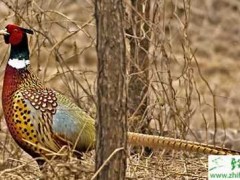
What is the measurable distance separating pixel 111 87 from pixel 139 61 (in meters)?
2.20

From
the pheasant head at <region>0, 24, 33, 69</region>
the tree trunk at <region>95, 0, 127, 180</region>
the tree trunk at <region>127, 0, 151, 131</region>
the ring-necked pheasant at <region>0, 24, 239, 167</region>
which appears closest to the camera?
the tree trunk at <region>95, 0, 127, 180</region>

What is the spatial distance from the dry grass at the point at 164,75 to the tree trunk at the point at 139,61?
7 cm

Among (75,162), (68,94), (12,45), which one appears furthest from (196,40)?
(75,162)

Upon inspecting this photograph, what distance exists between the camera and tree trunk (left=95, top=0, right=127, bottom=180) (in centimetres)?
420

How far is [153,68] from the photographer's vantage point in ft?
20.4

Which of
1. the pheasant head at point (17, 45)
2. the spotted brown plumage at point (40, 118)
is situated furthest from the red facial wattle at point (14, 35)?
the spotted brown plumage at point (40, 118)

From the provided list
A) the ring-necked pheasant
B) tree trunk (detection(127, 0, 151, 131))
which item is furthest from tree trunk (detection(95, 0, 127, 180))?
tree trunk (detection(127, 0, 151, 131))

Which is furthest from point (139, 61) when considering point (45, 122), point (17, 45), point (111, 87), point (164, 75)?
point (111, 87)

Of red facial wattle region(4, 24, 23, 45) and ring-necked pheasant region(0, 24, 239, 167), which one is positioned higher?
red facial wattle region(4, 24, 23, 45)

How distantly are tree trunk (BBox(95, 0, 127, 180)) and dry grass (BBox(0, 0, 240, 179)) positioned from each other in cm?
19

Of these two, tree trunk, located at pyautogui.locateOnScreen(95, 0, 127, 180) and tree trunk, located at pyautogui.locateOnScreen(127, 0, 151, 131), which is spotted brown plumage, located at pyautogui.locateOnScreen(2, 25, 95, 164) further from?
tree trunk, located at pyautogui.locateOnScreen(95, 0, 127, 180)

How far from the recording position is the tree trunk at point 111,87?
4203mm

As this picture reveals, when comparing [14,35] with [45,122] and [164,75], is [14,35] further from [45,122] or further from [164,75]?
[164,75]

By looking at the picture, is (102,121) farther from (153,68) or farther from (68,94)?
(68,94)
